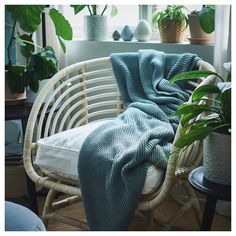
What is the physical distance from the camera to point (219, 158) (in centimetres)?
127

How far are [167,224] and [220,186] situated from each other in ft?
1.79

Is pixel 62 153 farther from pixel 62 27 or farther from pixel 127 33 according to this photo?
pixel 127 33

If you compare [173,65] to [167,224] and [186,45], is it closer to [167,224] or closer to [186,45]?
[186,45]

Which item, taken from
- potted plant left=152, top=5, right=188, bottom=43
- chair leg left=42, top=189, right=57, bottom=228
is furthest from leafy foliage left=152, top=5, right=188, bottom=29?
chair leg left=42, top=189, right=57, bottom=228

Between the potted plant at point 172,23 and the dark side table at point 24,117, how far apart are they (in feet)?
2.58

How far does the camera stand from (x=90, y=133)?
1.70 metres

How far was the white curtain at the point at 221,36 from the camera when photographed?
1.91 m

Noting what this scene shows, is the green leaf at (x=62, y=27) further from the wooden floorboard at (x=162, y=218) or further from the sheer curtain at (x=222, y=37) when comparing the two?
the wooden floorboard at (x=162, y=218)

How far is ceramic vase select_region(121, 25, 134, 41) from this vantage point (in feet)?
7.83

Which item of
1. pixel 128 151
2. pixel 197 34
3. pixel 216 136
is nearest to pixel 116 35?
pixel 197 34

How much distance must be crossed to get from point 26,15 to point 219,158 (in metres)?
1.11

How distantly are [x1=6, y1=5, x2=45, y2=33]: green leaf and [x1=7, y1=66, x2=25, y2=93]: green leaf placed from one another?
19cm

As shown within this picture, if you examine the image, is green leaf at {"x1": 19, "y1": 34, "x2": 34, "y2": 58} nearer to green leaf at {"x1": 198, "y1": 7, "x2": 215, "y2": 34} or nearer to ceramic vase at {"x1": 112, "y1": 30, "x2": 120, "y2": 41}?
ceramic vase at {"x1": 112, "y1": 30, "x2": 120, "y2": 41}

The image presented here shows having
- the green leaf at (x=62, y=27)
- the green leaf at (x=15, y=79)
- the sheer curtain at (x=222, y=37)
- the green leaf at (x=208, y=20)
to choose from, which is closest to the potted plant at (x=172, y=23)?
the green leaf at (x=208, y=20)
